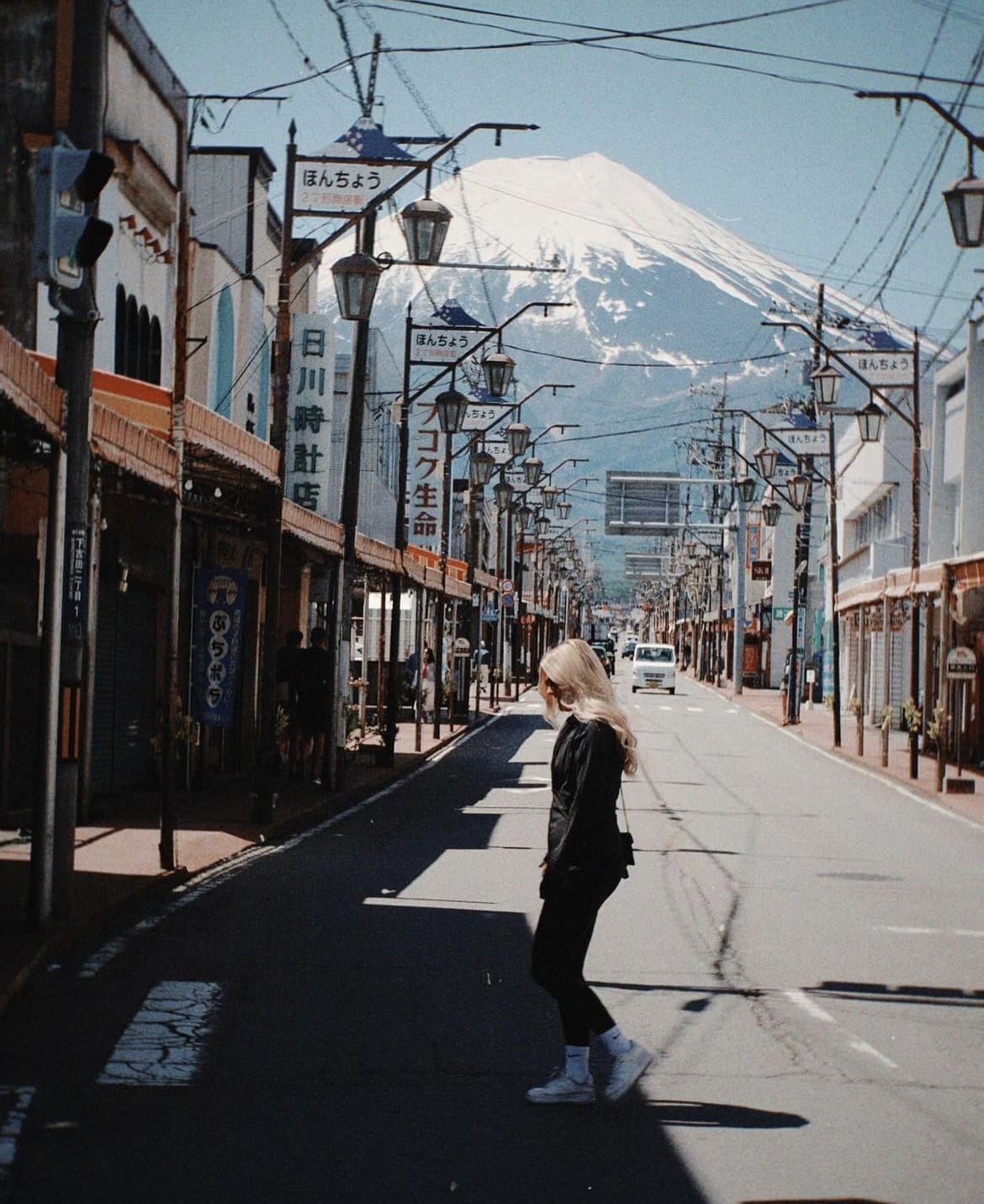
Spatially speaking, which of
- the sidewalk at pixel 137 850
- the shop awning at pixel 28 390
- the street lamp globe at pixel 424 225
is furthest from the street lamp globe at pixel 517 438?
the shop awning at pixel 28 390

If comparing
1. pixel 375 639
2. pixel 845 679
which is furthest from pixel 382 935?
pixel 845 679

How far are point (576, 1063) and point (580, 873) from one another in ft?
2.46

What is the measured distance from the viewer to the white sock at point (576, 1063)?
716 cm

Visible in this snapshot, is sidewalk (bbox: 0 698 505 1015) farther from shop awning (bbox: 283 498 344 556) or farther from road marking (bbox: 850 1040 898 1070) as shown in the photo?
road marking (bbox: 850 1040 898 1070)

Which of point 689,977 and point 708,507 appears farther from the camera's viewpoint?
point 708,507

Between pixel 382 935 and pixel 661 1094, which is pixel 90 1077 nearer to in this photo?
pixel 661 1094

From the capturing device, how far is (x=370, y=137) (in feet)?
65.2

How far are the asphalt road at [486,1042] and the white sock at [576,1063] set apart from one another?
0.14 m

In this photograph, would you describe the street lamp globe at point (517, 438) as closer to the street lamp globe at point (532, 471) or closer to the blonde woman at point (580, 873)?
the street lamp globe at point (532, 471)

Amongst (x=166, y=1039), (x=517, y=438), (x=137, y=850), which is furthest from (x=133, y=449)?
(x=517, y=438)

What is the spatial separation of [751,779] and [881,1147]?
861 inches

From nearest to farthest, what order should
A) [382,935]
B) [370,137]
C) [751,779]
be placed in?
1. [382,935]
2. [370,137]
3. [751,779]

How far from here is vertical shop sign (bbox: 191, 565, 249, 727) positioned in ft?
69.9

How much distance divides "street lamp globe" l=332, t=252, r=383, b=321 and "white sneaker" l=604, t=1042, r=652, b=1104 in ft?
46.6
